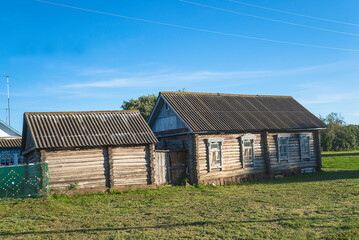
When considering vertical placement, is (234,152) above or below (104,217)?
above

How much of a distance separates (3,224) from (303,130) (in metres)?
21.5

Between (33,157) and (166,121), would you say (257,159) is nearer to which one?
(166,121)

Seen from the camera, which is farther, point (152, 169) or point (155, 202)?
point (152, 169)

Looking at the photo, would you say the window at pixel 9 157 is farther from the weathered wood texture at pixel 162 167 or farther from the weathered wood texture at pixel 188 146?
the weathered wood texture at pixel 162 167

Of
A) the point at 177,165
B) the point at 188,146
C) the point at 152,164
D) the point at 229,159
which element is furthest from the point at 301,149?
the point at 152,164

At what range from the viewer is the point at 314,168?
2581cm

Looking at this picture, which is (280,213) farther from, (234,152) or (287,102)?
(287,102)

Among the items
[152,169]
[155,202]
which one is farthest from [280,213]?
[152,169]

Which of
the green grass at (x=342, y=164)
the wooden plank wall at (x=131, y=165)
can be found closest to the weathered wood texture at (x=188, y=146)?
the wooden plank wall at (x=131, y=165)

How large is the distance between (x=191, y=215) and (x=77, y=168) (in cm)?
810

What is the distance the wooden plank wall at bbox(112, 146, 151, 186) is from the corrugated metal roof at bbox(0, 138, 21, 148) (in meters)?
15.0

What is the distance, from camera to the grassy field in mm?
9336

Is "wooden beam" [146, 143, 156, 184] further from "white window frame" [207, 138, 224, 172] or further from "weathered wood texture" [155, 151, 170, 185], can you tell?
"white window frame" [207, 138, 224, 172]

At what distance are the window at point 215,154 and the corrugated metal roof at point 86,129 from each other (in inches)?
155
